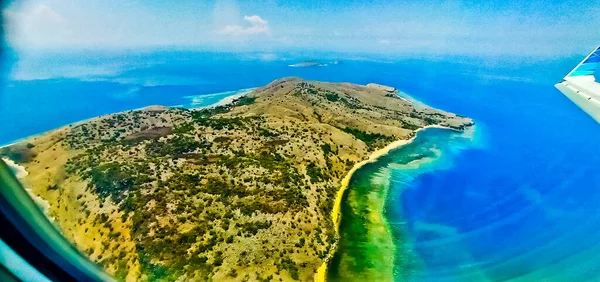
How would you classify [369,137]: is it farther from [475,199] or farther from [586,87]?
[586,87]

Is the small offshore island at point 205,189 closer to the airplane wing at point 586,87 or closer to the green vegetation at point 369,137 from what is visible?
the green vegetation at point 369,137

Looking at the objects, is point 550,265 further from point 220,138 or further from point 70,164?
point 70,164

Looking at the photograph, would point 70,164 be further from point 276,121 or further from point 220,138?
point 276,121

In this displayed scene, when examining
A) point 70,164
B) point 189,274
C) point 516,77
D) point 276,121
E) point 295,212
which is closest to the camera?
point 189,274

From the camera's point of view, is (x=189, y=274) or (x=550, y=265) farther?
(x=550, y=265)

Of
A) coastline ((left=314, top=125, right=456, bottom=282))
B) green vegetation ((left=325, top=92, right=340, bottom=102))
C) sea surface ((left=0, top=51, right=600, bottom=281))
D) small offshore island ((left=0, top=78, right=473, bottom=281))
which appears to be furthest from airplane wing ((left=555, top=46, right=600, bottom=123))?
green vegetation ((left=325, top=92, right=340, bottom=102))

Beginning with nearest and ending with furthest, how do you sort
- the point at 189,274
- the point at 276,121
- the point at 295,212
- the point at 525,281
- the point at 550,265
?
the point at 189,274, the point at 525,281, the point at 550,265, the point at 295,212, the point at 276,121

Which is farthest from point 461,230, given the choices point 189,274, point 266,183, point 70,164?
point 70,164

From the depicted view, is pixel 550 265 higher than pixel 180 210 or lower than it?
lower
